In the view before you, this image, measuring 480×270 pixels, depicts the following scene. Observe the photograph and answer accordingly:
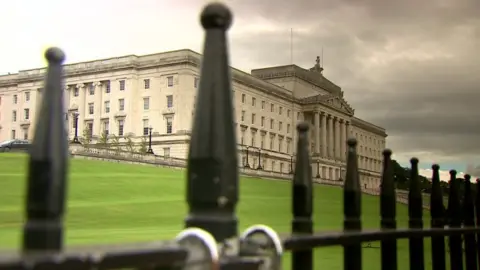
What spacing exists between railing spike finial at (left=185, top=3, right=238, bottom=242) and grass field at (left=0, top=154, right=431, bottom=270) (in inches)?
284

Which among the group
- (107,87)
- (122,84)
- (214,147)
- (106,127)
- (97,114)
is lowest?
(214,147)

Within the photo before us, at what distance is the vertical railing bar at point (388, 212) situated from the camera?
319 cm

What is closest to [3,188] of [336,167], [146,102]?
[146,102]

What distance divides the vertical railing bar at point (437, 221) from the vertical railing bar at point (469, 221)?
0.84m

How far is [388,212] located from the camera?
3.24 meters

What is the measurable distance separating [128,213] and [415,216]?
47.7 feet

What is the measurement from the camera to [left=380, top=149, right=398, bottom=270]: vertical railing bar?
319cm

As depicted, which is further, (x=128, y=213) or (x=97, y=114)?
(x=97, y=114)

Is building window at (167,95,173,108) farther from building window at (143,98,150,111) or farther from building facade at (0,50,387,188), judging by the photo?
building window at (143,98,150,111)

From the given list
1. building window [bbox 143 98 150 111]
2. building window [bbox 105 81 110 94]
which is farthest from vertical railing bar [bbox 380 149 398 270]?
building window [bbox 105 81 110 94]

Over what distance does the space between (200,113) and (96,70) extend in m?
79.1

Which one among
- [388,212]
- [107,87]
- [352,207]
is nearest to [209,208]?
[352,207]

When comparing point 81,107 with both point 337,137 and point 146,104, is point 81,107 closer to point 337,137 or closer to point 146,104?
point 146,104

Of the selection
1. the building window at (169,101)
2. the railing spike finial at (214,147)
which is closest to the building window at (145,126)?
the building window at (169,101)
